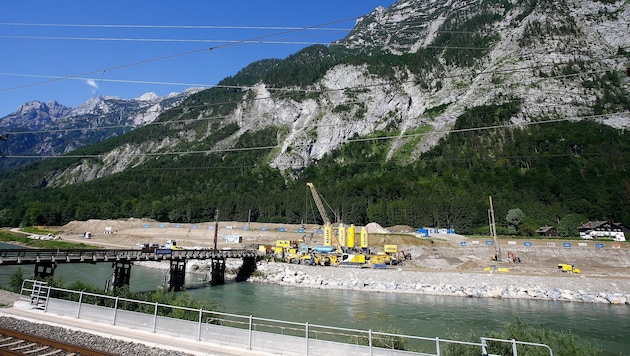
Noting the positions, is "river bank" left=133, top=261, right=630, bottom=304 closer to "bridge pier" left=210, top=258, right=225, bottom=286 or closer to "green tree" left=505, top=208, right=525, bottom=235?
"bridge pier" left=210, top=258, right=225, bottom=286

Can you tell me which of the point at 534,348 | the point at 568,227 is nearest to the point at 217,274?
the point at 534,348

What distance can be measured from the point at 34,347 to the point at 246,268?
4222 cm

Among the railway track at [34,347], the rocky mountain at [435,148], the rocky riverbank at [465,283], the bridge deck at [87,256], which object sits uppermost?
the rocky mountain at [435,148]

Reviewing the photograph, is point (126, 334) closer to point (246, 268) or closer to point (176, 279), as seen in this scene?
point (176, 279)

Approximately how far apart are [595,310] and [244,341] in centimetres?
3436

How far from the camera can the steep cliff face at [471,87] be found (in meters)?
130

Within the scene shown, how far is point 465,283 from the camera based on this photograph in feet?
127

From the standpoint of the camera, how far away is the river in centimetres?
2286

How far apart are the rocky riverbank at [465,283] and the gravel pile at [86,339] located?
108 ft

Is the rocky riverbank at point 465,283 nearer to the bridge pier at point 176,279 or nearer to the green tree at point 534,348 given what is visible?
the bridge pier at point 176,279

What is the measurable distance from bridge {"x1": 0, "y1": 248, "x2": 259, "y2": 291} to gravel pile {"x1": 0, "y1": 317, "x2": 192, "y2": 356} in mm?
19109

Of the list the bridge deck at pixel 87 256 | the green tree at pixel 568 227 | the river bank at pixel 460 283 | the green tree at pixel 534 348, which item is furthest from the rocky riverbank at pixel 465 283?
the green tree at pixel 568 227

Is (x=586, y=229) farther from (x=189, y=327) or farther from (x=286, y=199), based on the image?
(x=189, y=327)

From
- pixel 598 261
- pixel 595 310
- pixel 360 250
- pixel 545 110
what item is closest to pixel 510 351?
pixel 595 310
